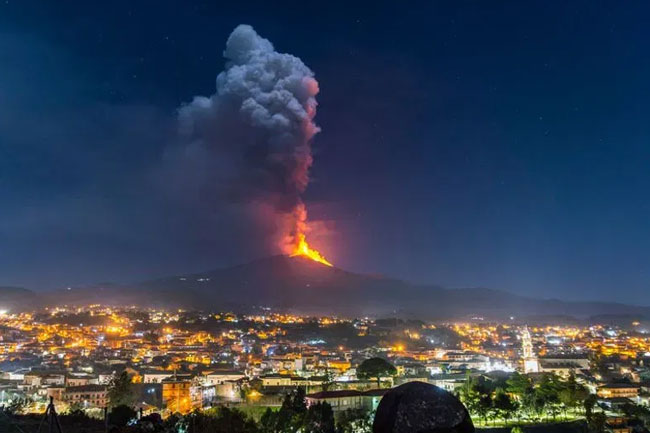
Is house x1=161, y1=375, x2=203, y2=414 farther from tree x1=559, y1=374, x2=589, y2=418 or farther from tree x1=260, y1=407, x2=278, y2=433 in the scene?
tree x1=559, y1=374, x2=589, y2=418

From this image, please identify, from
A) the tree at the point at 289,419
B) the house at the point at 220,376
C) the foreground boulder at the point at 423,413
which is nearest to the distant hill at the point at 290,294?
the house at the point at 220,376

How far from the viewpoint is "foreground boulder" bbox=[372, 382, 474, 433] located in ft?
13.6

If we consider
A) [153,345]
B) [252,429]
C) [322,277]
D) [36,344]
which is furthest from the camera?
[322,277]

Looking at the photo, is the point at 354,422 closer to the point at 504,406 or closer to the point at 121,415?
the point at 504,406

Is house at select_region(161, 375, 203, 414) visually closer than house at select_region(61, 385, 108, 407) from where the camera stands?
No

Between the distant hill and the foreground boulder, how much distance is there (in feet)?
388

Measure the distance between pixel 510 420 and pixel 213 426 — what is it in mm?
16841

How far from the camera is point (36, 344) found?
5247 centimetres

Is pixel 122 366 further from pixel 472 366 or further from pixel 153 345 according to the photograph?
pixel 472 366

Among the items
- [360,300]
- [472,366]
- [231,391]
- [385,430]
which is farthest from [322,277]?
[385,430]

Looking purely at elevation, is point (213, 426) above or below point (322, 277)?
below

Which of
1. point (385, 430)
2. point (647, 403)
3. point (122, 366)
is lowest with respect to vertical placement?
point (647, 403)

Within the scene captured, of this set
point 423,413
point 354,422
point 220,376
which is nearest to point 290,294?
point 220,376

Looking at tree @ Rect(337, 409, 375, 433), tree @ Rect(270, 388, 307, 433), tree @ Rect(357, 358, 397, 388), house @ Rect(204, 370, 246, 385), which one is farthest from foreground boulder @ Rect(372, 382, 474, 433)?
house @ Rect(204, 370, 246, 385)
